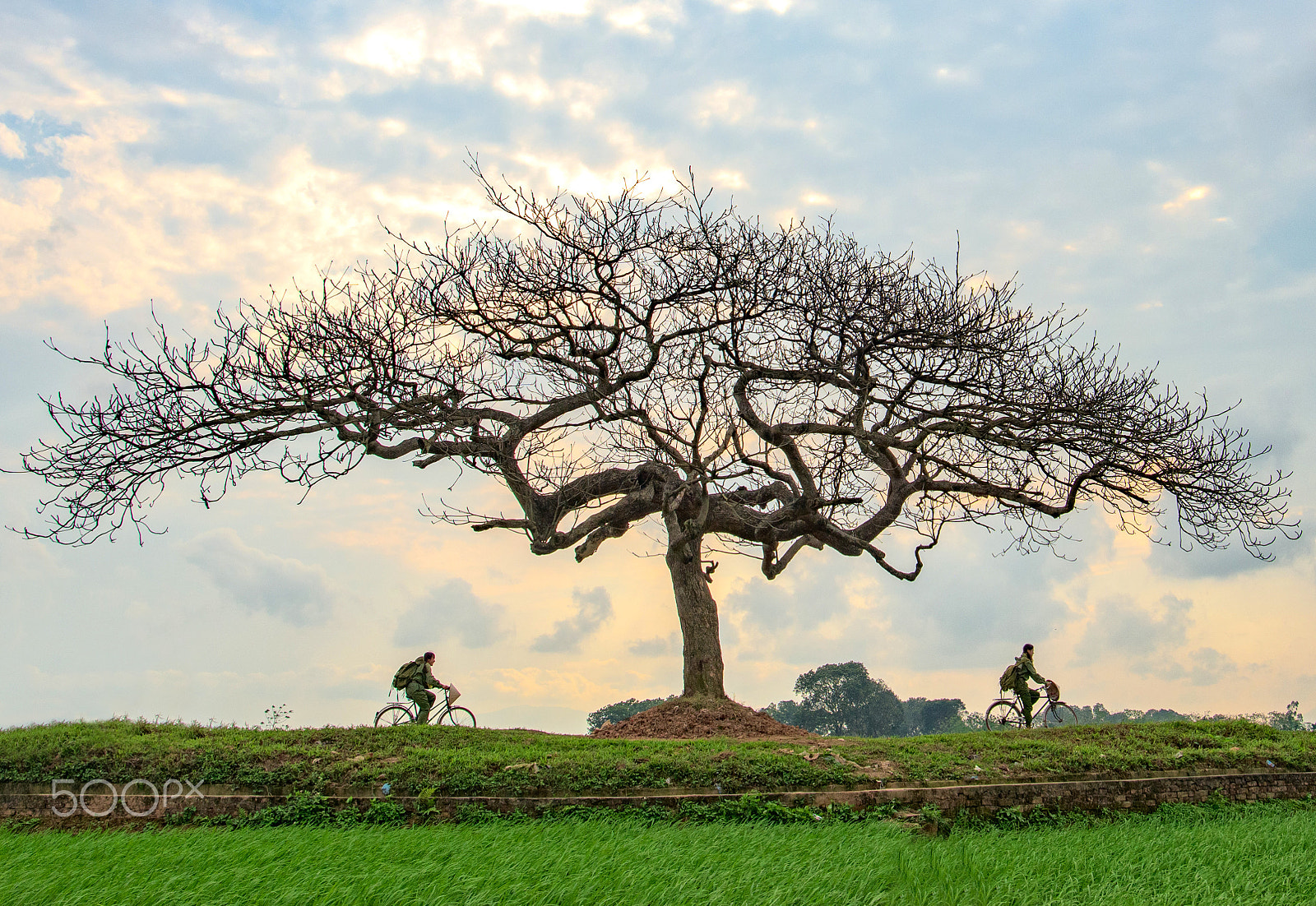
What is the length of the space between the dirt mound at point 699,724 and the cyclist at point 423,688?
2.97 meters

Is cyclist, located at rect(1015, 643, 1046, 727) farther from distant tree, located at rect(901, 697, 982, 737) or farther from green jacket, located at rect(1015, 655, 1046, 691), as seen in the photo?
distant tree, located at rect(901, 697, 982, 737)

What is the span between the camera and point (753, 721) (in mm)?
15227

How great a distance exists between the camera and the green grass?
6.18 metres

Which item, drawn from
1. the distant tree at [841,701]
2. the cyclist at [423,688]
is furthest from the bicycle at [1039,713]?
the distant tree at [841,701]

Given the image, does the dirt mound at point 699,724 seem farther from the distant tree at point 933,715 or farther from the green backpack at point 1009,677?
the distant tree at point 933,715

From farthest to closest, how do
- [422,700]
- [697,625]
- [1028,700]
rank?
1. [1028,700]
2. [697,625]
3. [422,700]

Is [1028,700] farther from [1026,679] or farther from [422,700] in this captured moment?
[422,700]

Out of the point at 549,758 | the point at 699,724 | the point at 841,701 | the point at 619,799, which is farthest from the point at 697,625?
the point at 841,701

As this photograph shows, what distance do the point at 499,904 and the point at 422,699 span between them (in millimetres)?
10319

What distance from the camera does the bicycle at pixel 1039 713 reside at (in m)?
18.0

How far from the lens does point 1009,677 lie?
18.0m

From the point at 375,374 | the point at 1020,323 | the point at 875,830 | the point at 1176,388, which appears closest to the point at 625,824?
the point at 875,830

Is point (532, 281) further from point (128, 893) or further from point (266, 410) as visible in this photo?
point (128, 893)

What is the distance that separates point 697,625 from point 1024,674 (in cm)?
659
